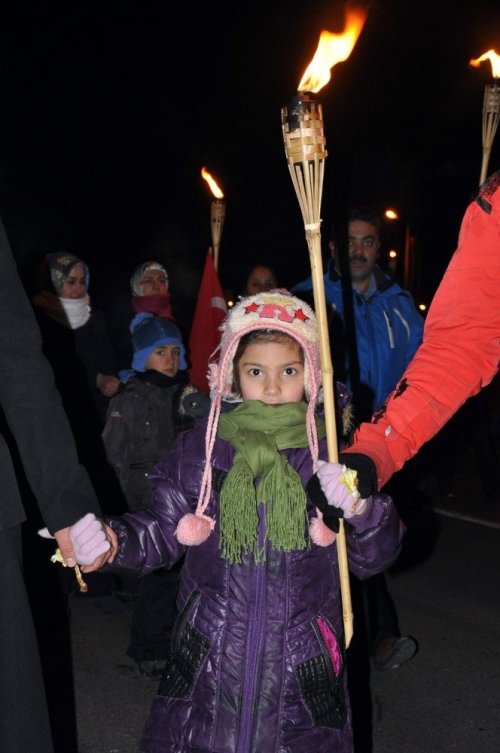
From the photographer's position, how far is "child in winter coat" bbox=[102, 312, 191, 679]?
4.43 m

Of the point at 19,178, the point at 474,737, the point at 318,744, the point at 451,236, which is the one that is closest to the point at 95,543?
the point at 318,744

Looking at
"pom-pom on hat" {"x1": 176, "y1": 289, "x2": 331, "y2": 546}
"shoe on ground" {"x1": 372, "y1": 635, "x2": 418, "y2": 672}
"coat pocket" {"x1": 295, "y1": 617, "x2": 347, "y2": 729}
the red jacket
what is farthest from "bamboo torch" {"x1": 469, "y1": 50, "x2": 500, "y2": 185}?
"shoe on ground" {"x1": 372, "y1": 635, "x2": 418, "y2": 672}

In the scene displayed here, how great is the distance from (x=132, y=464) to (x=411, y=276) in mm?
20845

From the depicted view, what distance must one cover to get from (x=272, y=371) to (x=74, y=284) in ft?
12.7

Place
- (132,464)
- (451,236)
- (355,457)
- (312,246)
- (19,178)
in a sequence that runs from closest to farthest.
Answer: (355,457) < (312,246) < (132,464) < (19,178) < (451,236)

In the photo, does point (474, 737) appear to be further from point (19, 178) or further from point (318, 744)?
point (19, 178)

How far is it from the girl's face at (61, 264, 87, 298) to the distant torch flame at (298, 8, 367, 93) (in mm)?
3880

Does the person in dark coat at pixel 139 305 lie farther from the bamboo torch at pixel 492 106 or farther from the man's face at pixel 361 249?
the bamboo torch at pixel 492 106

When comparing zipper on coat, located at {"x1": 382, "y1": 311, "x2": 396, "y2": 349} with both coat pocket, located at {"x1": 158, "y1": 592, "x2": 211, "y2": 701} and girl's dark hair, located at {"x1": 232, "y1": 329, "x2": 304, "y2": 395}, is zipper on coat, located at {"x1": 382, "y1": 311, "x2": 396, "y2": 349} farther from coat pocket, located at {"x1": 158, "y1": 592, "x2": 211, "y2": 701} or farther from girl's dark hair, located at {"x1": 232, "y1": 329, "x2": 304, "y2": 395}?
coat pocket, located at {"x1": 158, "y1": 592, "x2": 211, "y2": 701}

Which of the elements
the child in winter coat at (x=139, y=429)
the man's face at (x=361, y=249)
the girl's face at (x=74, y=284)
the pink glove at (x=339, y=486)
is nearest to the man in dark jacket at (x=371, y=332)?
the man's face at (x=361, y=249)

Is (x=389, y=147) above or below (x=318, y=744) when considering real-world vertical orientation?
above

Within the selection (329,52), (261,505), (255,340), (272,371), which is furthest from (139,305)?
(261,505)

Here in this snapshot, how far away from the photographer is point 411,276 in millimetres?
24719

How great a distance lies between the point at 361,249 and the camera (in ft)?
16.2
